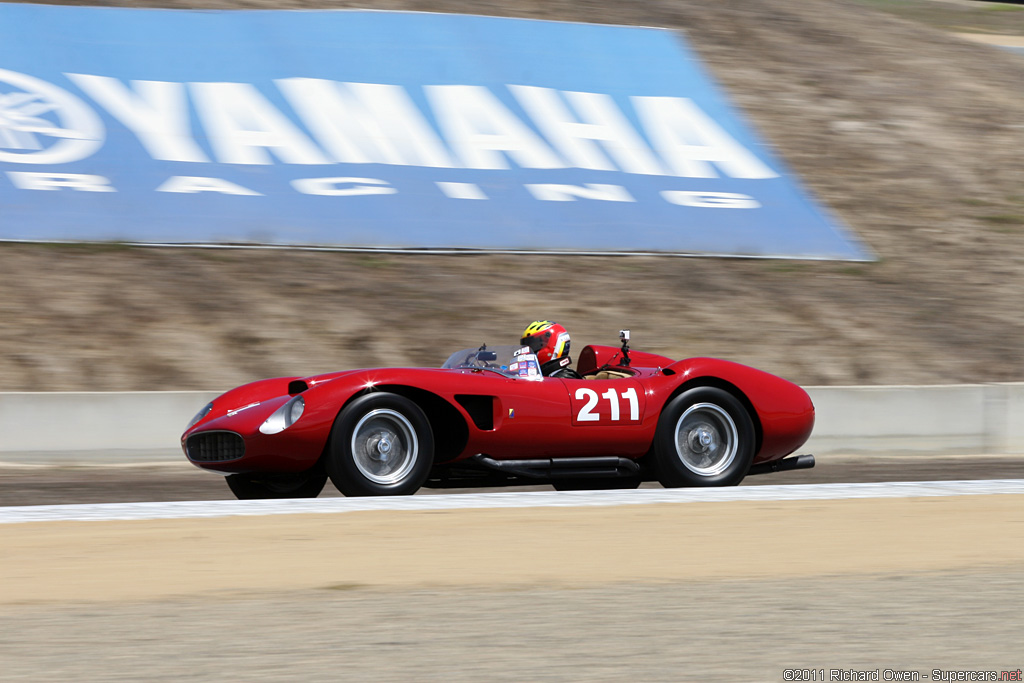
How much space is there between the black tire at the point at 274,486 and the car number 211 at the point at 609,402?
1869 millimetres

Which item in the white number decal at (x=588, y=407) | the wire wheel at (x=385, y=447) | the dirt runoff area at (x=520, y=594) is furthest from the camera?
the white number decal at (x=588, y=407)

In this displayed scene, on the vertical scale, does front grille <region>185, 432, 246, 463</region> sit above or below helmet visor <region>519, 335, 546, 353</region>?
below

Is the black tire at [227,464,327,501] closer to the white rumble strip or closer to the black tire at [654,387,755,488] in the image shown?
the white rumble strip

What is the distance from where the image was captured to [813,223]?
19875mm

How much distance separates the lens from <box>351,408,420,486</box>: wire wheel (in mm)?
7430

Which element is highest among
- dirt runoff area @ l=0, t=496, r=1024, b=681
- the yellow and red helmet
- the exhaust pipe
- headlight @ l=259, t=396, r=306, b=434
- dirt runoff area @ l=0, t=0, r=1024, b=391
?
dirt runoff area @ l=0, t=0, r=1024, b=391

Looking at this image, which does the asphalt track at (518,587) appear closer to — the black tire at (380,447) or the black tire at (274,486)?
the black tire at (380,447)

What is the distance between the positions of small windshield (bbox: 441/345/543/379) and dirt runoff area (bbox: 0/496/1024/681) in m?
1.46

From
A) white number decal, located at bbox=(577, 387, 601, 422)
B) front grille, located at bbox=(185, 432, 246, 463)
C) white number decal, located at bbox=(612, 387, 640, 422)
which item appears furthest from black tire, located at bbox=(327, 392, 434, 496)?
white number decal, located at bbox=(612, 387, 640, 422)

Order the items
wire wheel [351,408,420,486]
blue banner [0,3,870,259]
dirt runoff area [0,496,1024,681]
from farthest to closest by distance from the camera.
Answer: blue banner [0,3,870,259] → wire wheel [351,408,420,486] → dirt runoff area [0,496,1024,681]

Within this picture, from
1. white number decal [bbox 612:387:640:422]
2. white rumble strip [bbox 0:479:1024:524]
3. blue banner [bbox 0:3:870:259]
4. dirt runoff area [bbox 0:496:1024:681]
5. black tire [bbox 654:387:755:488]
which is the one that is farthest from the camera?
blue banner [bbox 0:3:870:259]

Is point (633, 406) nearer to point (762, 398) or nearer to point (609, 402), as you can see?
point (609, 402)

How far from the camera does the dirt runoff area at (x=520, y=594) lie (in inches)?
155

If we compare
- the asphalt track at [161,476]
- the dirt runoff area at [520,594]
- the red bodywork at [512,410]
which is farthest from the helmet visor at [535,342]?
the dirt runoff area at [520,594]
